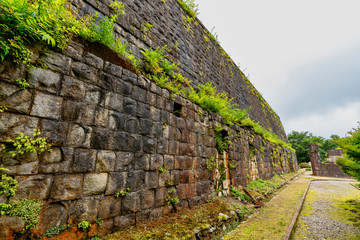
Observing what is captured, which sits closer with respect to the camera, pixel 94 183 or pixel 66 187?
pixel 66 187

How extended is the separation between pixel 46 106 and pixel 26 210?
1226 millimetres

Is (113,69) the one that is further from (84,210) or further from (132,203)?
(132,203)

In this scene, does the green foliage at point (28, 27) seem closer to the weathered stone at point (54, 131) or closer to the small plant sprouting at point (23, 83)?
the small plant sprouting at point (23, 83)

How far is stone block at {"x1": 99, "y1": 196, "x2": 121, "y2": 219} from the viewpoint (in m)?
2.55

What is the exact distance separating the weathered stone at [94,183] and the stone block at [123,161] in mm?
245

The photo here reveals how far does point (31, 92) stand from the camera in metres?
2.11

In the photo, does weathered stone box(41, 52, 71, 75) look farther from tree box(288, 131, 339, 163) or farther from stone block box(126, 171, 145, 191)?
tree box(288, 131, 339, 163)

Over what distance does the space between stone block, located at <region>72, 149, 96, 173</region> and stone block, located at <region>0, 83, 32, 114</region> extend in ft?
2.65

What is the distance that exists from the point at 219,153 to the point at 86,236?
4.46m

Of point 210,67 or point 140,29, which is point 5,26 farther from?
point 210,67

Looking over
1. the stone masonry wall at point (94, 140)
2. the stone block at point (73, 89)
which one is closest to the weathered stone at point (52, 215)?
the stone masonry wall at point (94, 140)

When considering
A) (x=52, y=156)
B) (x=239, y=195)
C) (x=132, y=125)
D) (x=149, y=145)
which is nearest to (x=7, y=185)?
(x=52, y=156)

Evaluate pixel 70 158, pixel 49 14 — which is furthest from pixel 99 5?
pixel 70 158

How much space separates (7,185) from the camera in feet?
5.89
